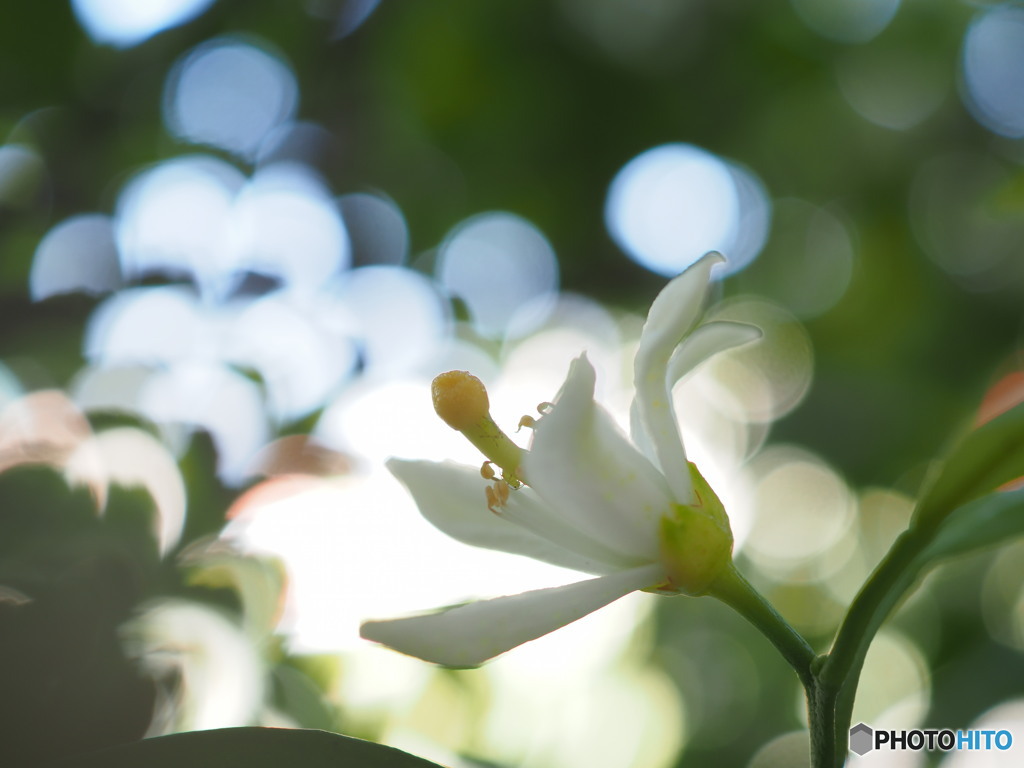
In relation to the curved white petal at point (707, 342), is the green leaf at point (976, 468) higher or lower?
lower

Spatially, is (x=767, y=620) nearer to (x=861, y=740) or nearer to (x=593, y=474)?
(x=593, y=474)

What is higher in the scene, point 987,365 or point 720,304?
point 720,304

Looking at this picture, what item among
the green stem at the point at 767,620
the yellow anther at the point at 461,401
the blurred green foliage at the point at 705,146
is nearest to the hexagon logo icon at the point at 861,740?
the green stem at the point at 767,620

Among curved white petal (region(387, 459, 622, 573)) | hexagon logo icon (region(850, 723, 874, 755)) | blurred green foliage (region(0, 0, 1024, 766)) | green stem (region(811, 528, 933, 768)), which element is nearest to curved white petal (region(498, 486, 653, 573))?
curved white petal (region(387, 459, 622, 573))

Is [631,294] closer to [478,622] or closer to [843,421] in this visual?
[843,421]

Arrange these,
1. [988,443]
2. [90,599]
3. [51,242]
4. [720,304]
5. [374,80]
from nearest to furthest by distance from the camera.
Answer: [988,443] < [90,599] < [51,242] < [374,80] < [720,304]

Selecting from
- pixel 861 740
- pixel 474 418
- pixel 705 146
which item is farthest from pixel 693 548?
pixel 705 146

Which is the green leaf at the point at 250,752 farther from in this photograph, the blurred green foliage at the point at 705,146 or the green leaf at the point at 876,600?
the blurred green foliage at the point at 705,146

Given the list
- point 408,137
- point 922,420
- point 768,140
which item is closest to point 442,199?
point 408,137
